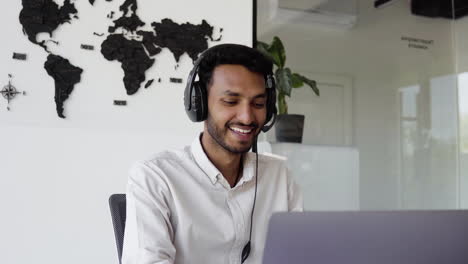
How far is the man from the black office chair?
0.19 metres

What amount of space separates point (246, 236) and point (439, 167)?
A: 3.00 meters

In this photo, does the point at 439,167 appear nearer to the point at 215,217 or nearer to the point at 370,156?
the point at 370,156

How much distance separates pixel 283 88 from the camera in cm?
302

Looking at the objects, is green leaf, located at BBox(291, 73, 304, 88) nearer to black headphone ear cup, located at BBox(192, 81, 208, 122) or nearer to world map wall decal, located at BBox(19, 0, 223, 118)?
world map wall decal, located at BBox(19, 0, 223, 118)

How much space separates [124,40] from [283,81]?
3.36 feet

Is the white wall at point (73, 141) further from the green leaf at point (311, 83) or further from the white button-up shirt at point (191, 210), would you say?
the white button-up shirt at point (191, 210)

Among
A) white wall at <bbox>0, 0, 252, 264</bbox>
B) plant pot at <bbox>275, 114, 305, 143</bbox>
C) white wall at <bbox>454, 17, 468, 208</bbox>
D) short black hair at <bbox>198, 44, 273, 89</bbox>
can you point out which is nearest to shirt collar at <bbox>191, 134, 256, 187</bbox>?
short black hair at <bbox>198, 44, 273, 89</bbox>

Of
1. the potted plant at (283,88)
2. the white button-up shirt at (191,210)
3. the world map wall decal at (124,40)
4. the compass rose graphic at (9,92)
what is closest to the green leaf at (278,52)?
the potted plant at (283,88)

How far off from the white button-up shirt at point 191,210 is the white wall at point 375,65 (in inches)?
78.5

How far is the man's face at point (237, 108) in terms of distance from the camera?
1.24m

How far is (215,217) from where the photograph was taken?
3.88ft

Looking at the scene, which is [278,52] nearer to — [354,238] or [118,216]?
[118,216]

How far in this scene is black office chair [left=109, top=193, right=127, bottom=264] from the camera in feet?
4.16

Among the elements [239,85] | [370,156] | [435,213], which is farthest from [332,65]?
[435,213]
